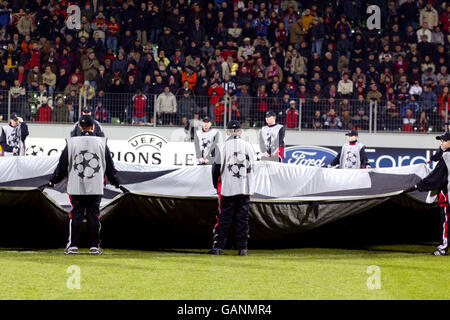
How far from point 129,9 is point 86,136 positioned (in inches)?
606

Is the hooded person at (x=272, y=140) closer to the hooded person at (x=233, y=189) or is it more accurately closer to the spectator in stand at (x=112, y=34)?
the hooded person at (x=233, y=189)

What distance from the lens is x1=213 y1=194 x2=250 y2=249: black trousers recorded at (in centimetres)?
1045

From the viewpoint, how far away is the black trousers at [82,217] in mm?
10039

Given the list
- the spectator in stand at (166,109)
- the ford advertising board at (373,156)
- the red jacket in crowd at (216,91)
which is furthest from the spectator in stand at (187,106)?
the ford advertising board at (373,156)

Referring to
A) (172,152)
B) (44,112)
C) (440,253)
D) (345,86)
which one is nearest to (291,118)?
(345,86)

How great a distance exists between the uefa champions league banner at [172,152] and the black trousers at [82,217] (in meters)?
9.71

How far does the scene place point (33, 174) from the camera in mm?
11438

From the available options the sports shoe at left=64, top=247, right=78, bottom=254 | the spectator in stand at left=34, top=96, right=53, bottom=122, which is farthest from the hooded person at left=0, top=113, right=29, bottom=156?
the sports shoe at left=64, top=247, right=78, bottom=254

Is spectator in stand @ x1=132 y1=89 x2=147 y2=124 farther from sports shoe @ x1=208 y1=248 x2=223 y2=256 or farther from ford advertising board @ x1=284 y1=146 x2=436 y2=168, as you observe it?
sports shoe @ x1=208 y1=248 x2=223 y2=256

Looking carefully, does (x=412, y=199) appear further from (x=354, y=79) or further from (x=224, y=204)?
(x=354, y=79)

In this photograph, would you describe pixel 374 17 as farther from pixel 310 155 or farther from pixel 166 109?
pixel 166 109

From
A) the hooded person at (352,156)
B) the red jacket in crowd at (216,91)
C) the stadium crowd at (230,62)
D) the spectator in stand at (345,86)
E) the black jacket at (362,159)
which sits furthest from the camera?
the spectator in stand at (345,86)

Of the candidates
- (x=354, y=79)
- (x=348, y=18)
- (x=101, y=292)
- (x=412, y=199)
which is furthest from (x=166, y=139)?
(x=101, y=292)

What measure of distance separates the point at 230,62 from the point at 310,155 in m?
4.08
